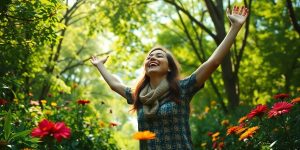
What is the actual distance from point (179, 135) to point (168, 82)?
451 mm

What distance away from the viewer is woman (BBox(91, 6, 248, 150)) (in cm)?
291

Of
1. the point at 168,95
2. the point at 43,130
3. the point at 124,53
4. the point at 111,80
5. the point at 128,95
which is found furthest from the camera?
the point at 124,53

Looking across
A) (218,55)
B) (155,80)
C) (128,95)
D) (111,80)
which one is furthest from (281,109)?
(111,80)

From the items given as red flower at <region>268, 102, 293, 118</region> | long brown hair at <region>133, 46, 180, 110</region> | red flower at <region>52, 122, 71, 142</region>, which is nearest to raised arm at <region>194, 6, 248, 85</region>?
long brown hair at <region>133, 46, 180, 110</region>

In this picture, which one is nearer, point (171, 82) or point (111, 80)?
point (171, 82)

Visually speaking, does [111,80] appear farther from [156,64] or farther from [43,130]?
[43,130]

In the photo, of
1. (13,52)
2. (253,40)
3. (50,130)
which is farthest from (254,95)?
(50,130)

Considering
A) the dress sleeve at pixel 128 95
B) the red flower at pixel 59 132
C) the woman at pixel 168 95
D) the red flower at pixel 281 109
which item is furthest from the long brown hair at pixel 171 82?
the red flower at pixel 59 132

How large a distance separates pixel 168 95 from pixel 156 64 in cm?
31

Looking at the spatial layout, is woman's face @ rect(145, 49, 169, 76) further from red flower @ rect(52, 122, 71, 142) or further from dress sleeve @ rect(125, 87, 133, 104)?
red flower @ rect(52, 122, 71, 142)

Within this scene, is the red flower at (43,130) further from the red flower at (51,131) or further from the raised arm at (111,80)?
the raised arm at (111,80)

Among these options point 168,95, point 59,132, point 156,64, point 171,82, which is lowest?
point 59,132

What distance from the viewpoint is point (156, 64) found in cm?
318

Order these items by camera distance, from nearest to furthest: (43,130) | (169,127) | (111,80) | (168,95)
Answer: (43,130)
(169,127)
(168,95)
(111,80)
